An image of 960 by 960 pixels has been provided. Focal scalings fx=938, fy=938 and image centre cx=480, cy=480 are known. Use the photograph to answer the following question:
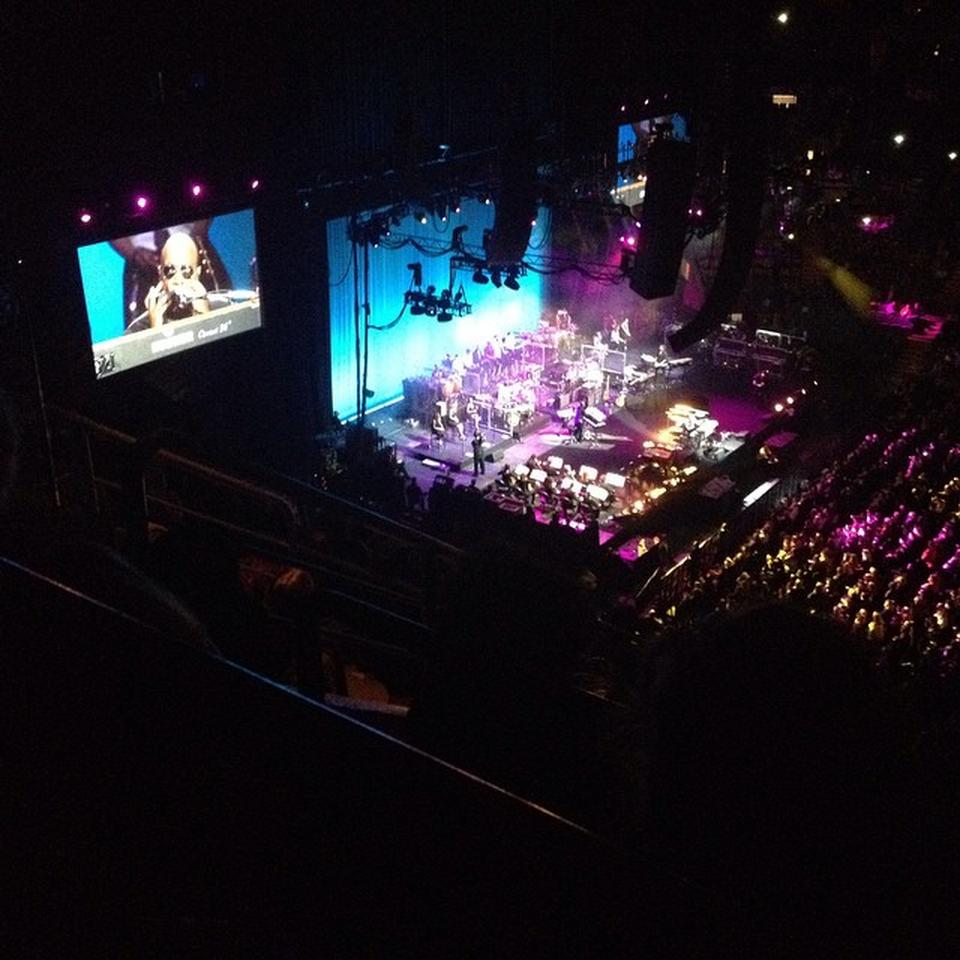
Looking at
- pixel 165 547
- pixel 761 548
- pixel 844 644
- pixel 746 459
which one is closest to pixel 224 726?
pixel 844 644

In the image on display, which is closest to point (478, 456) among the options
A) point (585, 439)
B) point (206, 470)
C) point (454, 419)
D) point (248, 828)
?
point (454, 419)

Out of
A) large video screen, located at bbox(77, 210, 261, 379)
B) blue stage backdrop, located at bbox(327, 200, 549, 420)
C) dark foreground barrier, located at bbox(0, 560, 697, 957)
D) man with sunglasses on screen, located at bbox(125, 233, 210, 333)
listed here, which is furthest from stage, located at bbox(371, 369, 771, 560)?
dark foreground barrier, located at bbox(0, 560, 697, 957)

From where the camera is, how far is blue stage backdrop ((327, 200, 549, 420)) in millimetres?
14016

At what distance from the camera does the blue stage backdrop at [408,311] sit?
14.0m

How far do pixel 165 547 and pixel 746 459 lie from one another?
11.8m

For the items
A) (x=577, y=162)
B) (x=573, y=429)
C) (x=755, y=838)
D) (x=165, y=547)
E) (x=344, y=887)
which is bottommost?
(x=573, y=429)

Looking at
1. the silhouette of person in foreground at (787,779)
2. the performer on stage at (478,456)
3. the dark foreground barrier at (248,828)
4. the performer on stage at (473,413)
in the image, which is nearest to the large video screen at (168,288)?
the performer on stage at (478,456)

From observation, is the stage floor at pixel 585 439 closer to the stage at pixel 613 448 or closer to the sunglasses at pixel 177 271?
the stage at pixel 613 448

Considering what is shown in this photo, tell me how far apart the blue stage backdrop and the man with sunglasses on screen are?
338 cm

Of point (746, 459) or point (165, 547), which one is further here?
point (746, 459)

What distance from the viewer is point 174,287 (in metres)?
10.1

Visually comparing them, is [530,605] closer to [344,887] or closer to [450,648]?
[450,648]

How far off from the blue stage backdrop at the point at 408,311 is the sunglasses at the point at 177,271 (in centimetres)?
343

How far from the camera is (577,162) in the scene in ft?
49.8
